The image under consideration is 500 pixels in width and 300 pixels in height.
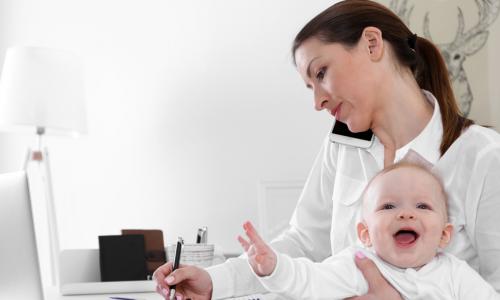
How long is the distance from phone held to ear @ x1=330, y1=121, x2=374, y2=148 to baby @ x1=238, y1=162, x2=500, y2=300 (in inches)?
11.6

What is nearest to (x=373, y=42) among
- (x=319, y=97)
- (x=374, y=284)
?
(x=319, y=97)

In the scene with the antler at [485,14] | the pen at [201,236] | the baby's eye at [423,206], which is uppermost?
the antler at [485,14]

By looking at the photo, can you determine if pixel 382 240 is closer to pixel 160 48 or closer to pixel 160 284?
pixel 160 284

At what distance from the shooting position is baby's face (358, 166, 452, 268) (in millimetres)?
1378

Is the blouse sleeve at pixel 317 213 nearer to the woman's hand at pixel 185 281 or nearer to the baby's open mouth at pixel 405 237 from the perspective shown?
the woman's hand at pixel 185 281

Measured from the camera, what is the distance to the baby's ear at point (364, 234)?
146cm

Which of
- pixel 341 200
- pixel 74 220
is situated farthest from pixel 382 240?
pixel 74 220

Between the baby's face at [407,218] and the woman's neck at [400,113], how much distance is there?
0.82 feet

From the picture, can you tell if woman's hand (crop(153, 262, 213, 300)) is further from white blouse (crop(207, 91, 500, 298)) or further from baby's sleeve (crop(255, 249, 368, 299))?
baby's sleeve (crop(255, 249, 368, 299))

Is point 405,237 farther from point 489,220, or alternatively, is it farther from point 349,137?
point 349,137

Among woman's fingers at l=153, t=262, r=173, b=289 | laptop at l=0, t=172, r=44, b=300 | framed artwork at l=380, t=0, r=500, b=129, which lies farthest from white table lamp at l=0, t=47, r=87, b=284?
laptop at l=0, t=172, r=44, b=300

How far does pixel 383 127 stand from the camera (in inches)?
66.9

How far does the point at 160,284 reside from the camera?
1480 mm

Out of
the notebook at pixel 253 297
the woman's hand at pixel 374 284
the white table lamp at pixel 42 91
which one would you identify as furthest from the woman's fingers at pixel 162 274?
the white table lamp at pixel 42 91
